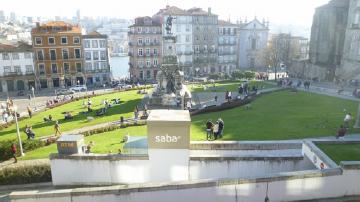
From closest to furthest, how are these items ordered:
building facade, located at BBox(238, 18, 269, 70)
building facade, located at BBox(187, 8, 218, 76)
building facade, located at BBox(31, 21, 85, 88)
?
building facade, located at BBox(31, 21, 85, 88) < building facade, located at BBox(187, 8, 218, 76) < building facade, located at BBox(238, 18, 269, 70)

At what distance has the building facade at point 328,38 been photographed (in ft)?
195

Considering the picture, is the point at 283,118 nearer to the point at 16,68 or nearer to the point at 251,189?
the point at 251,189

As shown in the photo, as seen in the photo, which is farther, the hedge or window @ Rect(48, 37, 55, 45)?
window @ Rect(48, 37, 55, 45)

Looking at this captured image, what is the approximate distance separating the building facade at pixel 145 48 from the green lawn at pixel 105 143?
44.8 metres

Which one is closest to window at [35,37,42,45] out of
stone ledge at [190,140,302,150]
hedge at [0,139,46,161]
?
hedge at [0,139,46,161]

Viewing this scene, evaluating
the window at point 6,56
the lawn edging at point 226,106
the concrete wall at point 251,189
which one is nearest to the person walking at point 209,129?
the concrete wall at point 251,189

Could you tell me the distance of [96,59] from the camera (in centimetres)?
6869

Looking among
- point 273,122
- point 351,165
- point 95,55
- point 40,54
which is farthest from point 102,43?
point 351,165

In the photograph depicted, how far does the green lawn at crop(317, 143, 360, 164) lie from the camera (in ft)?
48.5

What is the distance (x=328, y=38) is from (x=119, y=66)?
3542 inches

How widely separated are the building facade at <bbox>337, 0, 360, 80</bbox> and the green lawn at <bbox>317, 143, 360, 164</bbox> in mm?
39790

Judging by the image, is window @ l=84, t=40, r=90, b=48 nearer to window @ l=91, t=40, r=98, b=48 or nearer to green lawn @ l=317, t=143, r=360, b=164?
window @ l=91, t=40, r=98, b=48

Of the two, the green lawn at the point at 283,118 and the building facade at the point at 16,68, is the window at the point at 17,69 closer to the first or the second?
the building facade at the point at 16,68

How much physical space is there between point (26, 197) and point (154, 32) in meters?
63.6
